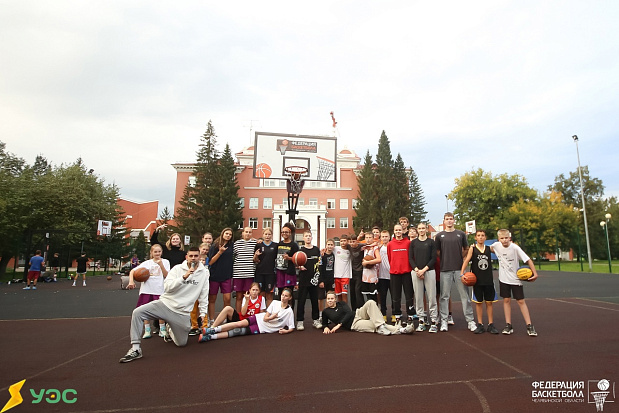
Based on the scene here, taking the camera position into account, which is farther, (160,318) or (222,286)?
(222,286)

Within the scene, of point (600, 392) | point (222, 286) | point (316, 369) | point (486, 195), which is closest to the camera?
point (600, 392)

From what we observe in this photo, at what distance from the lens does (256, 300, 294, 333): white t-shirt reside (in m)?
6.00

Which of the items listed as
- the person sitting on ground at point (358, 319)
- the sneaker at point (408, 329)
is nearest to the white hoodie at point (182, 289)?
the person sitting on ground at point (358, 319)

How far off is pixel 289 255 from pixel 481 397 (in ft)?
13.2

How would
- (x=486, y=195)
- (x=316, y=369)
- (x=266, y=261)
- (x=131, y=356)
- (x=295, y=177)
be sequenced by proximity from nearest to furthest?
(x=316, y=369), (x=131, y=356), (x=266, y=261), (x=295, y=177), (x=486, y=195)

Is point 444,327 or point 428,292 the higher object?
point 428,292

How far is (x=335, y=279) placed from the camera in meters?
7.05

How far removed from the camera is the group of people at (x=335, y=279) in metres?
5.73

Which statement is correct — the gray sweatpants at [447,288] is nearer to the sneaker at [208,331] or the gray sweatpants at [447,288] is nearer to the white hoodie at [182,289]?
the sneaker at [208,331]

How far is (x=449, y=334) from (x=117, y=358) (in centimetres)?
524

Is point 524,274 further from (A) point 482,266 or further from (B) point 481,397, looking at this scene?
(B) point 481,397

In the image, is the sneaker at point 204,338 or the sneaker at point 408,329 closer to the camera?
the sneaker at point 204,338

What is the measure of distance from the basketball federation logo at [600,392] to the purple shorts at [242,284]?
5.09 metres

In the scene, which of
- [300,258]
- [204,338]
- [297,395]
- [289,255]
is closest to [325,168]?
[289,255]
